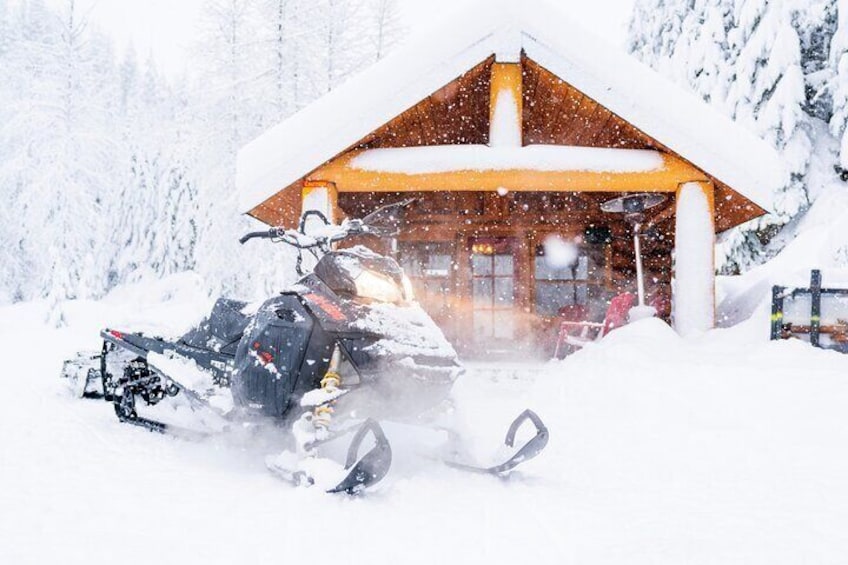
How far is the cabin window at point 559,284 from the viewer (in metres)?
10.4

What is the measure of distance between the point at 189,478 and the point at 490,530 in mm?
1609

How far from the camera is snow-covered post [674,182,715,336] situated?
673cm

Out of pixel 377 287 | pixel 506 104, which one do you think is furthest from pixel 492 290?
pixel 377 287

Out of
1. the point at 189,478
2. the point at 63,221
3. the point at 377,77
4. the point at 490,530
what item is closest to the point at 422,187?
the point at 377,77

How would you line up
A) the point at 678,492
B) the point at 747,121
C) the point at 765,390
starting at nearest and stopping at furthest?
the point at 678,492 < the point at 765,390 < the point at 747,121

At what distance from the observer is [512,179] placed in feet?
22.3

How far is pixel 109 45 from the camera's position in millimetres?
53531

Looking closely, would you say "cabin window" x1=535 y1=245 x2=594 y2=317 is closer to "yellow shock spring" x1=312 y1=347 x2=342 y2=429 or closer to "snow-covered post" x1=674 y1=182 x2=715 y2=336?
"snow-covered post" x1=674 y1=182 x2=715 y2=336

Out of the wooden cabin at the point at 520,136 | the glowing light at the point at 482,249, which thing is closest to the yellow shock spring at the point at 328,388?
the wooden cabin at the point at 520,136

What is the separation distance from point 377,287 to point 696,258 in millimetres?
4895

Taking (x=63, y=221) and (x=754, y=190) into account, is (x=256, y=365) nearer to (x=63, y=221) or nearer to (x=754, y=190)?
(x=754, y=190)

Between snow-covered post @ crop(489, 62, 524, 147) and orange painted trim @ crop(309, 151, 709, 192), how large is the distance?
38 cm

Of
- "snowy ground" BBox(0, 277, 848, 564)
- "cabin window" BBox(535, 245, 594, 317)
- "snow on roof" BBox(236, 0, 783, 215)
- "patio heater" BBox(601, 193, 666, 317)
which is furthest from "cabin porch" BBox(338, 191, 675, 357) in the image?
"snowy ground" BBox(0, 277, 848, 564)

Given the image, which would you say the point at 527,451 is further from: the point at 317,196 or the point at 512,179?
the point at 317,196
